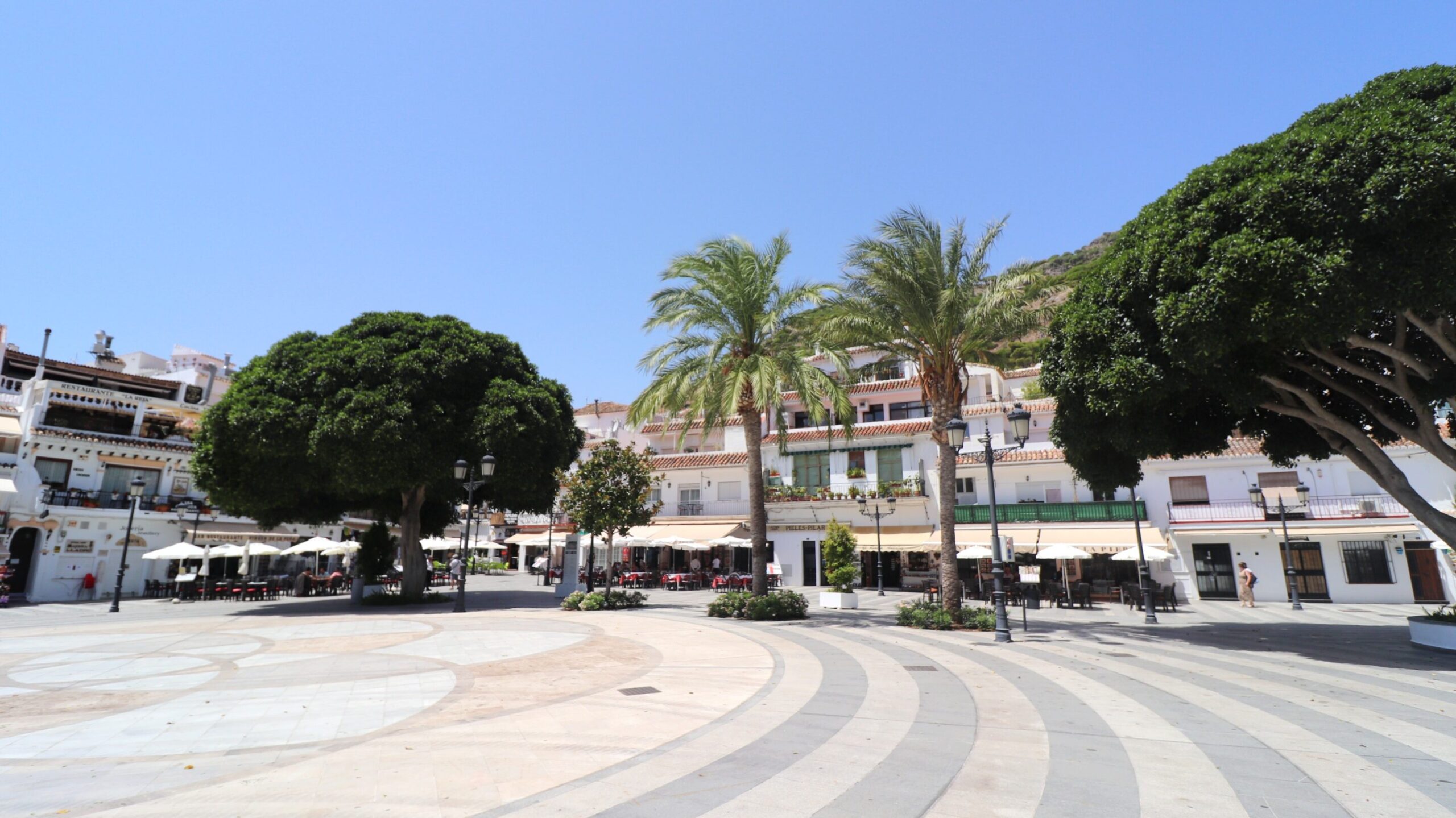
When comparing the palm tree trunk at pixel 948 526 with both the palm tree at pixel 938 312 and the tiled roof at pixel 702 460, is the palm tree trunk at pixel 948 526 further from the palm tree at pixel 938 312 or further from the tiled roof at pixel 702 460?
the tiled roof at pixel 702 460

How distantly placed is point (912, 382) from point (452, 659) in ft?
98.9

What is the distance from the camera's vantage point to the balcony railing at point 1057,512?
2978 cm

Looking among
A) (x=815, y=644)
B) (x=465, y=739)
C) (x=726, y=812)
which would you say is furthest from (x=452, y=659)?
(x=726, y=812)

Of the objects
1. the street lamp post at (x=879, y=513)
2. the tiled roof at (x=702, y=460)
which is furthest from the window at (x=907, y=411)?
the tiled roof at (x=702, y=460)

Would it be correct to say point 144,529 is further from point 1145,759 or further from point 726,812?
point 1145,759

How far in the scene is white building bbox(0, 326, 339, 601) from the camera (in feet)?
94.5

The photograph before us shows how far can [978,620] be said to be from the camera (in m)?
17.1

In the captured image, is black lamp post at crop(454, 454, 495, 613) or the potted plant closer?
the potted plant

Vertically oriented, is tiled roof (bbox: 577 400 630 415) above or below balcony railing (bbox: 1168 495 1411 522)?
above

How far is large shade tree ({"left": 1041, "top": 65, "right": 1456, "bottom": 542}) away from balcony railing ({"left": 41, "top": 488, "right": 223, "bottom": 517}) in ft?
A: 103

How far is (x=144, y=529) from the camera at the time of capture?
104 feet

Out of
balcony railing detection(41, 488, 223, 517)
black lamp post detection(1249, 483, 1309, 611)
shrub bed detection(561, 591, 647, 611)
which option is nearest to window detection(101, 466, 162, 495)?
balcony railing detection(41, 488, 223, 517)

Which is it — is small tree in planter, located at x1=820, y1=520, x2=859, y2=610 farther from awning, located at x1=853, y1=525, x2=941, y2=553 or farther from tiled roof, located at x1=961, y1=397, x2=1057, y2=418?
tiled roof, located at x1=961, y1=397, x2=1057, y2=418

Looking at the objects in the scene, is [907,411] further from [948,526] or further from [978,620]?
[978,620]
